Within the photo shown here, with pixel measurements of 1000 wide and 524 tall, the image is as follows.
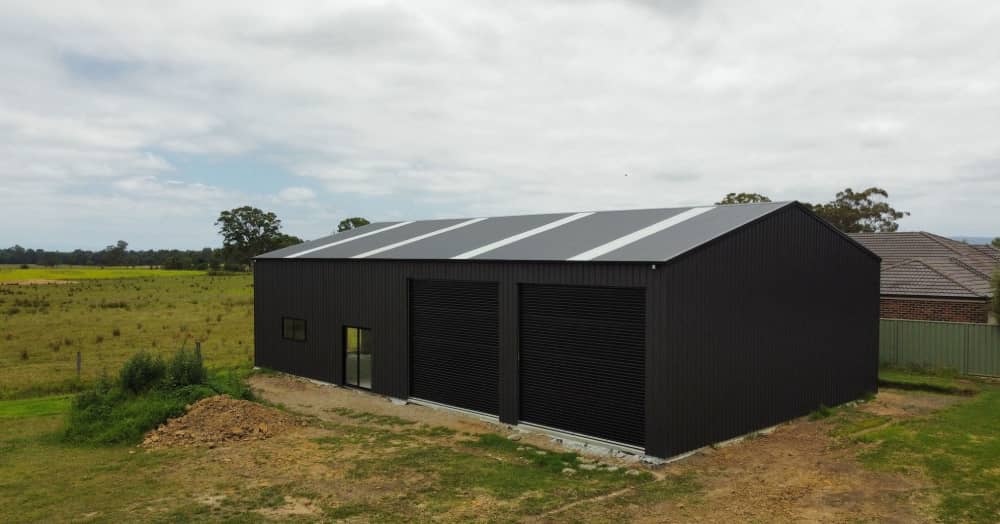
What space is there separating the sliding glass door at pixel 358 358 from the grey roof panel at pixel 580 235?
598 centimetres

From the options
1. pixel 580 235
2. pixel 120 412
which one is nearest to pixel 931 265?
pixel 580 235

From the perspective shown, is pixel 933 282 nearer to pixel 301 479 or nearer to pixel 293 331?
pixel 293 331

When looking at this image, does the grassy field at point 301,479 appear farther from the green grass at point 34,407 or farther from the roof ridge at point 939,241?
the roof ridge at point 939,241

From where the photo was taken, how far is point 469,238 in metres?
20.9

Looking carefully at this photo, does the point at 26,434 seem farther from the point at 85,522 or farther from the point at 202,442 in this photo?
the point at 85,522

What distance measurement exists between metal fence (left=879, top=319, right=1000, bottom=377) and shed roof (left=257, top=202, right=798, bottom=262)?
34.4 feet

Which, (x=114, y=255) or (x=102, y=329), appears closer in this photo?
(x=102, y=329)

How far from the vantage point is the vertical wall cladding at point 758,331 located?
13367 mm

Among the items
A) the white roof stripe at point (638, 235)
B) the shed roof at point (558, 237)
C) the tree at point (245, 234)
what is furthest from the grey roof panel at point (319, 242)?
the tree at point (245, 234)

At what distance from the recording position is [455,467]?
12.6 meters

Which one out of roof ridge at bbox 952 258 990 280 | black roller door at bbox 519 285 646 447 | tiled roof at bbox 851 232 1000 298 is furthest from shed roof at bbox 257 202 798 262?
roof ridge at bbox 952 258 990 280

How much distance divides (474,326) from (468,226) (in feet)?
23.4

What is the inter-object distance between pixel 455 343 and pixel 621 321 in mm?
5341

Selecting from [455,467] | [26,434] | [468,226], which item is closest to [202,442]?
[26,434]
